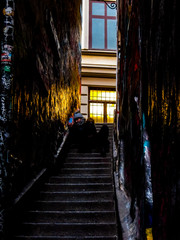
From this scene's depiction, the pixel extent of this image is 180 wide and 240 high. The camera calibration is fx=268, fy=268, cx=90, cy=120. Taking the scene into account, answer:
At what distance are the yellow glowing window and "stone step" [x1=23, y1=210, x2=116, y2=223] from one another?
1091cm

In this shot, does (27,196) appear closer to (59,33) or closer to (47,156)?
(47,156)

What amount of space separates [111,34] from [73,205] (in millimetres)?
12022

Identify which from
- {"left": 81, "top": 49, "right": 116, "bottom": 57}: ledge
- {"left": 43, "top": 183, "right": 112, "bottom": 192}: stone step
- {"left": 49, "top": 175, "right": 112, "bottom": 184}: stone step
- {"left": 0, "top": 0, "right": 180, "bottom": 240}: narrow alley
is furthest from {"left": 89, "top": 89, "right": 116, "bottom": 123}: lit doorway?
{"left": 43, "top": 183, "right": 112, "bottom": 192}: stone step

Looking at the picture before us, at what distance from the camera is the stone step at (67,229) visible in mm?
3830

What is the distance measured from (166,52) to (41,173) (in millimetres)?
3969

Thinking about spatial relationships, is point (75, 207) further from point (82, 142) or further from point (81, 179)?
point (82, 142)

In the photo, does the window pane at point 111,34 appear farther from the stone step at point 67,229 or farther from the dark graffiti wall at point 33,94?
the stone step at point 67,229

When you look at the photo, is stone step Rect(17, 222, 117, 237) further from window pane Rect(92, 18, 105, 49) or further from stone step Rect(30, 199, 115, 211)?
window pane Rect(92, 18, 105, 49)

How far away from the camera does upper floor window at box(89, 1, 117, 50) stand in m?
14.6

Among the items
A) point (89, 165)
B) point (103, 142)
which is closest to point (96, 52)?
point (103, 142)

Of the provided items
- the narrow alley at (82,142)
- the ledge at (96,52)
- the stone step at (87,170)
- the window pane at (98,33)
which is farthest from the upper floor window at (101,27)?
the stone step at (87,170)

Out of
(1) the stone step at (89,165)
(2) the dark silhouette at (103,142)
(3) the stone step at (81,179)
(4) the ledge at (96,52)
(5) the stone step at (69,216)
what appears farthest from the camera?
(4) the ledge at (96,52)

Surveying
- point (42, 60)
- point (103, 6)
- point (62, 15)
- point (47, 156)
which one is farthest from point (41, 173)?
point (103, 6)

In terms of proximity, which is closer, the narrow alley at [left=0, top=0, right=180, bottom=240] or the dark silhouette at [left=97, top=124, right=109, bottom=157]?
the narrow alley at [left=0, top=0, right=180, bottom=240]
